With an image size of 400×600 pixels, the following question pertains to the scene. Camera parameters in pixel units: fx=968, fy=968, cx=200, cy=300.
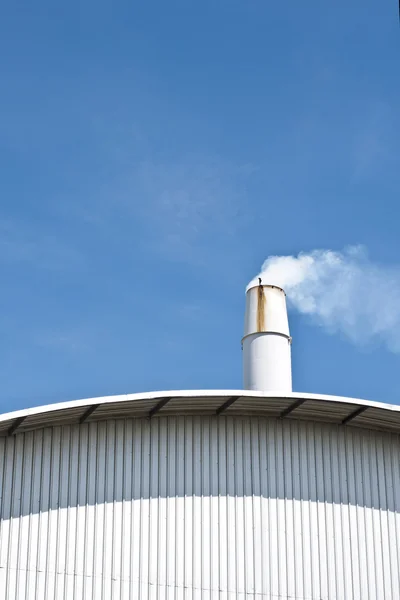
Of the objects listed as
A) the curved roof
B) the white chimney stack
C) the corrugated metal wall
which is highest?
the white chimney stack

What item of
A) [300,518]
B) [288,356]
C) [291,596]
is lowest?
[291,596]

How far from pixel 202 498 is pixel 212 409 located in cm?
186

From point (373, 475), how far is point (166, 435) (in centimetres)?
476

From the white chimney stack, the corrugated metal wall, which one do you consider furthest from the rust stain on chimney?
the corrugated metal wall

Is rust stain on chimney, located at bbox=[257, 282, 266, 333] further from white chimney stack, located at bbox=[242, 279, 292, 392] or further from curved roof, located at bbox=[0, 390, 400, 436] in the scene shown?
curved roof, located at bbox=[0, 390, 400, 436]

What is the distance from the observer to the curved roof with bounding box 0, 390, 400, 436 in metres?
18.4

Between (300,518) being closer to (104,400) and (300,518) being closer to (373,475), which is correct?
(373,475)

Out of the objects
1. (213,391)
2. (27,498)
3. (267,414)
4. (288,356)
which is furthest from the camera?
(288,356)

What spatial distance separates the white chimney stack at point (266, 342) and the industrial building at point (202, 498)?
1588 mm

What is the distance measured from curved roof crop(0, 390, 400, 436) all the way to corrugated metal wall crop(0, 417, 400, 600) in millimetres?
248

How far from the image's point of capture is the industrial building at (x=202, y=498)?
60.2ft

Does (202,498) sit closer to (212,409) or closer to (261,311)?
(212,409)

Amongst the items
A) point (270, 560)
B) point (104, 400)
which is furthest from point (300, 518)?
point (104, 400)

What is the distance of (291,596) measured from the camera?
19703 mm
